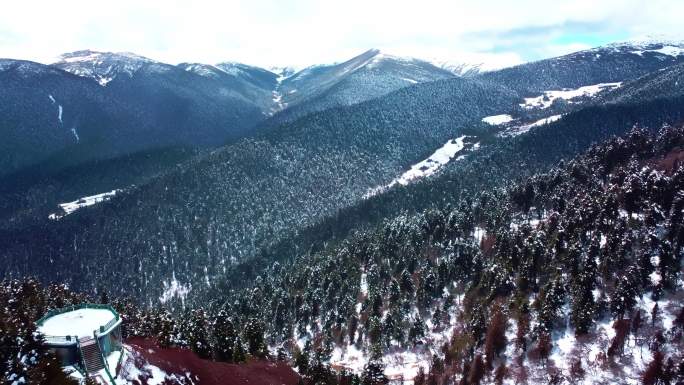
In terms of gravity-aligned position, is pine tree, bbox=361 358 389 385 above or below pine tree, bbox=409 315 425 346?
above

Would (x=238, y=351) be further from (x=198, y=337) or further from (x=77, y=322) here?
(x=77, y=322)

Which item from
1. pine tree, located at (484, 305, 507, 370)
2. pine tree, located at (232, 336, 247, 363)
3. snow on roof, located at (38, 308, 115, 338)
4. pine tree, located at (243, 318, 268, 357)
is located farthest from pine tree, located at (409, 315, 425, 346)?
snow on roof, located at (38, 308, 115, 338)

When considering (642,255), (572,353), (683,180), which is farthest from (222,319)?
(683,180)

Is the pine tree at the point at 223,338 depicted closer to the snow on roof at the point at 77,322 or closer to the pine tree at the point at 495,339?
the snow on roof at the point at 77,322

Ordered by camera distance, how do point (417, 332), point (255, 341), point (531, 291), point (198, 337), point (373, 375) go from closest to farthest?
point (198, 337)
point (373, 375)
point (255, 341)
point (531, 291)
point (417, 332)

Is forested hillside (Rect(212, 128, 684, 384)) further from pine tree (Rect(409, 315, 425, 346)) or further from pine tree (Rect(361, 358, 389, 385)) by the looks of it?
pine tree (Rect(361, 358, 389, 385))

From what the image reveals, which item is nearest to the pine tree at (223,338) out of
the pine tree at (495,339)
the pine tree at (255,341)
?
the pine tree at (255,341)

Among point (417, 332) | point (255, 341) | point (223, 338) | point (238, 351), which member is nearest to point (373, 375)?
point (238, 351)

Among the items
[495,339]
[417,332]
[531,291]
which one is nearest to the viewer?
[495,339]

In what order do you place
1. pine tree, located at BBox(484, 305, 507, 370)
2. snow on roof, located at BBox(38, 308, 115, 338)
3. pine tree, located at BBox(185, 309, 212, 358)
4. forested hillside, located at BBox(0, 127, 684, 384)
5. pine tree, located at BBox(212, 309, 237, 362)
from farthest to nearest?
pine tree, located at BBox(484, 305, 507, 370) → forested hillside, located at BBox(0, 127, 684, 384) → pine tree, located at BBox(212, 309, 237, 362) → pine tree, located at BBox(185, 309, 212, 358) → snow on roof, located at BBox(38, 308, 115, 338)
